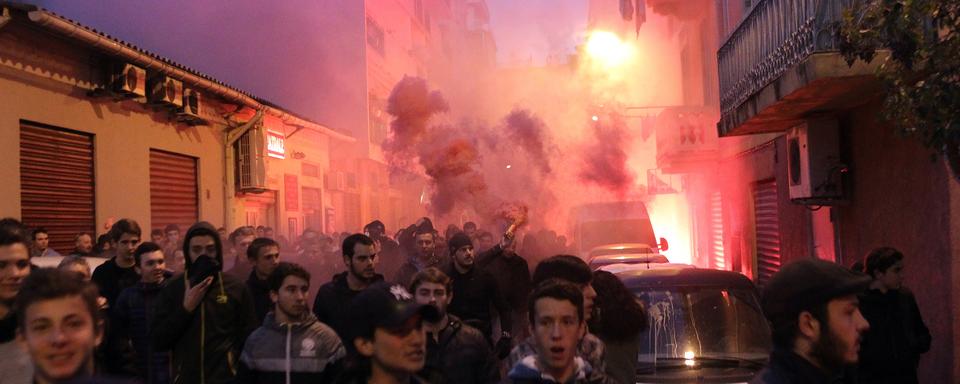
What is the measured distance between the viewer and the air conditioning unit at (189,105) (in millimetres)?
15430

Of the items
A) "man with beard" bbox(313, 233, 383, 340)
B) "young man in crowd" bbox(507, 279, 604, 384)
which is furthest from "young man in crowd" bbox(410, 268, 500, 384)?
"man with beard" bbox(313, 233, 383, 340)

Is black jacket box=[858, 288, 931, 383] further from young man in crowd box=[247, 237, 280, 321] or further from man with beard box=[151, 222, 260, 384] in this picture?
young man in crowd box=[247, 237, 280, 321]

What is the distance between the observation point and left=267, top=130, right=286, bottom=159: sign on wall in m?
19.5

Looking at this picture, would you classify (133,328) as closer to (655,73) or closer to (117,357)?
(117,357)

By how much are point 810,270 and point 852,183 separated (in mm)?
9006

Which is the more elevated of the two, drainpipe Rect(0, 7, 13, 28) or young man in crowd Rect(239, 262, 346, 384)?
drainpipe Rect(0, 7, 13, 28)

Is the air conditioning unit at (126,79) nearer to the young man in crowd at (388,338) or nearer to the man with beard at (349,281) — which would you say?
the man with beard at (349,281)

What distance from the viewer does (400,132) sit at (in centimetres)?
2598

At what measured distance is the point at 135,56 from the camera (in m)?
12.8

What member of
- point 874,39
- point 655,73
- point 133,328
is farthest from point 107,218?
point 655,73

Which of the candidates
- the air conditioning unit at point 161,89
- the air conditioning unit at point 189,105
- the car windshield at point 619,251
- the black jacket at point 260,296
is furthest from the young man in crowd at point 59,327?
the air conditioning unit at point 189,105

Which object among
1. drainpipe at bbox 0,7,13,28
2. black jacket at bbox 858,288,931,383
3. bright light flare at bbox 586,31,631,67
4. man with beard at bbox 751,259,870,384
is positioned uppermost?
bright light flare at bbox 586,31,631,67

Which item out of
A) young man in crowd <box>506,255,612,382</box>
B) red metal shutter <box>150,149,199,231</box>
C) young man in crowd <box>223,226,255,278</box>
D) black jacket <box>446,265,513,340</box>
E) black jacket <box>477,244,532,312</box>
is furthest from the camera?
red metal shutter <box>150,149,199,231</box>

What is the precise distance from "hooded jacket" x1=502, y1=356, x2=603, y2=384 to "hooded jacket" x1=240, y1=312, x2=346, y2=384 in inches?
53.7
